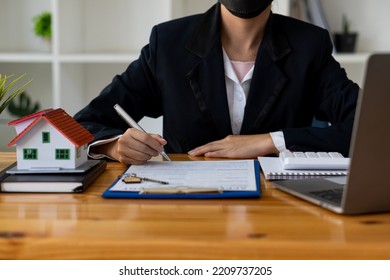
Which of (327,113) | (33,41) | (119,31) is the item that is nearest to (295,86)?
(327,113)

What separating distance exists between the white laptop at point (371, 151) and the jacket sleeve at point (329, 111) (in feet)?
2.05

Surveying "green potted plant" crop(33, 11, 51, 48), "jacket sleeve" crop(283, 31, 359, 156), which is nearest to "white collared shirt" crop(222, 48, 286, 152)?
"jacket sleeve" crop(283, 31, 359, 156)

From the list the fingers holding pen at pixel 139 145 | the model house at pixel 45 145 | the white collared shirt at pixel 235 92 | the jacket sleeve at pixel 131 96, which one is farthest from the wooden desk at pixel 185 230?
the white collared shirt at pixel 235 92

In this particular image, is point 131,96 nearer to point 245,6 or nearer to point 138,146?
point 245,6

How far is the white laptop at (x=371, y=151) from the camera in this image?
936mm

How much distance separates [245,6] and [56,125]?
2.67 feet

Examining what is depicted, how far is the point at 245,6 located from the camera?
1.90 meters

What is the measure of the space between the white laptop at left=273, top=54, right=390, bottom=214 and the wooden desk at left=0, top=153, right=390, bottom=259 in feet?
0.08

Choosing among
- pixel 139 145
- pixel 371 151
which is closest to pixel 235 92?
pixel 139 145

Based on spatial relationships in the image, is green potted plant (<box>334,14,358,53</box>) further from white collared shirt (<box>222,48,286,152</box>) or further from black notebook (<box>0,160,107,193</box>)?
black notebook (<box>0,160,107,193</box>)

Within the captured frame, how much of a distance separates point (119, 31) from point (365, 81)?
2492 millimetres

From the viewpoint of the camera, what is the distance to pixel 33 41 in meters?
3.39

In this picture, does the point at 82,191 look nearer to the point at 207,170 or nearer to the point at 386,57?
the point at 207,170

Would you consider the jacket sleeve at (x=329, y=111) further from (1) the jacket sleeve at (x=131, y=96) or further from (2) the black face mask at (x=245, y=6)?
(1) the jacket sleeve at (x=131, y=96)
